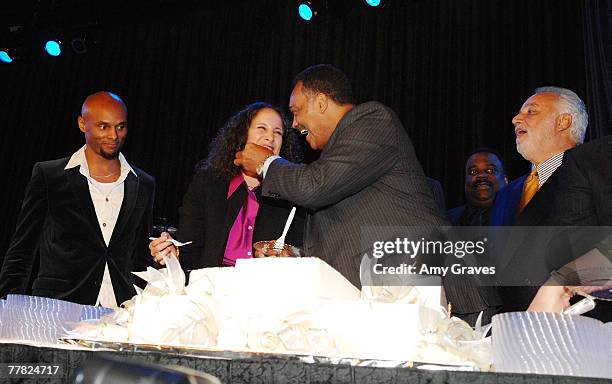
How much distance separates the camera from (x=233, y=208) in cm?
262

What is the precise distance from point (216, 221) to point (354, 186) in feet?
2.82

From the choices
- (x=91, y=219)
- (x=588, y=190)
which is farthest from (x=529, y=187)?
(x=91, y=219)

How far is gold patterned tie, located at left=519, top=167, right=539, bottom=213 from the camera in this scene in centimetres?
280

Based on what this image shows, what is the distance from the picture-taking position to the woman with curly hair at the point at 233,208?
8.31 ft

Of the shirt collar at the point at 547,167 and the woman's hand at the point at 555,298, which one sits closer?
the woman's hand at the point at 555,298

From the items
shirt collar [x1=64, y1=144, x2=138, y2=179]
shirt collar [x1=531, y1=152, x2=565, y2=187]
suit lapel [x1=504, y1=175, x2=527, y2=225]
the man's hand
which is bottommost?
the man's hand

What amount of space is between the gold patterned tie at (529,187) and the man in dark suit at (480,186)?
3.26ft

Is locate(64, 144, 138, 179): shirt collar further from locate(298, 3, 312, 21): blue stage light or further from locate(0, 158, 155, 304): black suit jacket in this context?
locate(298, 3, 312, 21): blue stage light

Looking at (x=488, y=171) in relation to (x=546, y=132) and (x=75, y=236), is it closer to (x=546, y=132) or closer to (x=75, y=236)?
(x=546, y=132)

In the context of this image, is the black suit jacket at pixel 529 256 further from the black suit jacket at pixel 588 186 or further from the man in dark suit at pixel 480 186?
the man in dark suit at pixel 480 186

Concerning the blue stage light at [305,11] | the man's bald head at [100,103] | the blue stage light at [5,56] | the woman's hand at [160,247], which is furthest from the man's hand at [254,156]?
the blue stage light at [5,56]

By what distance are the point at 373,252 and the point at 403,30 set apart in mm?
3570

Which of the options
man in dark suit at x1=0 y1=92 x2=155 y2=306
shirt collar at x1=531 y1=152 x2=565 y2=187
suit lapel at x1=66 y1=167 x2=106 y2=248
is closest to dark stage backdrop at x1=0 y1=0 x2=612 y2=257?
shirt collar at x1=531 y1=152 x2=565 y2=187

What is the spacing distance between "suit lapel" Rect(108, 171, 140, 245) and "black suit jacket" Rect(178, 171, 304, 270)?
525 millimetres
